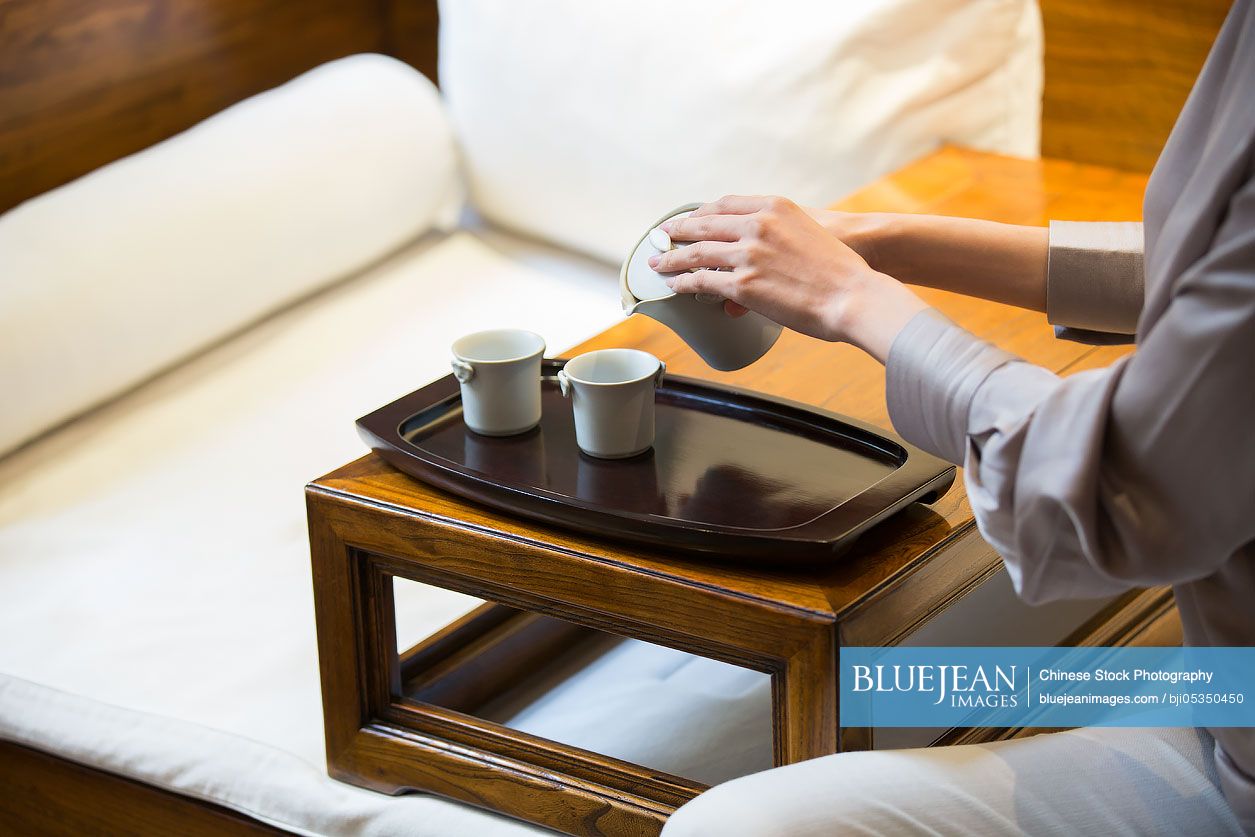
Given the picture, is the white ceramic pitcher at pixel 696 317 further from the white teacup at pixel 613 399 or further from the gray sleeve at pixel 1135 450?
the gray sleeve at pixel 1135 450

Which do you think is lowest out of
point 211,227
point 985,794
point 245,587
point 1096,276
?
point 245,587

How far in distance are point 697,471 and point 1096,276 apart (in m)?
0.34

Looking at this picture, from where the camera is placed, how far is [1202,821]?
85 cm

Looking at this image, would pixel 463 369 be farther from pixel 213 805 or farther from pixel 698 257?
pixel 213 805

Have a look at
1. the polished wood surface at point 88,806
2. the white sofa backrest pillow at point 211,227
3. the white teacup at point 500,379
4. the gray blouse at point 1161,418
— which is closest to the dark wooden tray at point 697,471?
the white teacup at point 500,379

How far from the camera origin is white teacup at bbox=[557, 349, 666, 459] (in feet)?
3.19

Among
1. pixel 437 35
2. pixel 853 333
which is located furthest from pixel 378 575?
pixel 437 35

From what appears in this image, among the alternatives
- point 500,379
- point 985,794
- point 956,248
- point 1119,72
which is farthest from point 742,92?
point 985,794

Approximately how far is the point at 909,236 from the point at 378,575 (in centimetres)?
47

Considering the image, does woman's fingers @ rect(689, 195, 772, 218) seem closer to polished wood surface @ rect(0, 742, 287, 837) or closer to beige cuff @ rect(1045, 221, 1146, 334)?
beige cuff @ rect(1045, 221, 1146, 334)

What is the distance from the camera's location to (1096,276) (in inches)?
41.3

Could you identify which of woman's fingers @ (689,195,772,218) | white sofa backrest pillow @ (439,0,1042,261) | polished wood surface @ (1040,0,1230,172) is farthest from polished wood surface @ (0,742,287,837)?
polished wood surface @ (1040,0,1230,172)

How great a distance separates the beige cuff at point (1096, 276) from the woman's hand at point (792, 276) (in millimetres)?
231

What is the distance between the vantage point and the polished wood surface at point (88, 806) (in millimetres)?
1219
